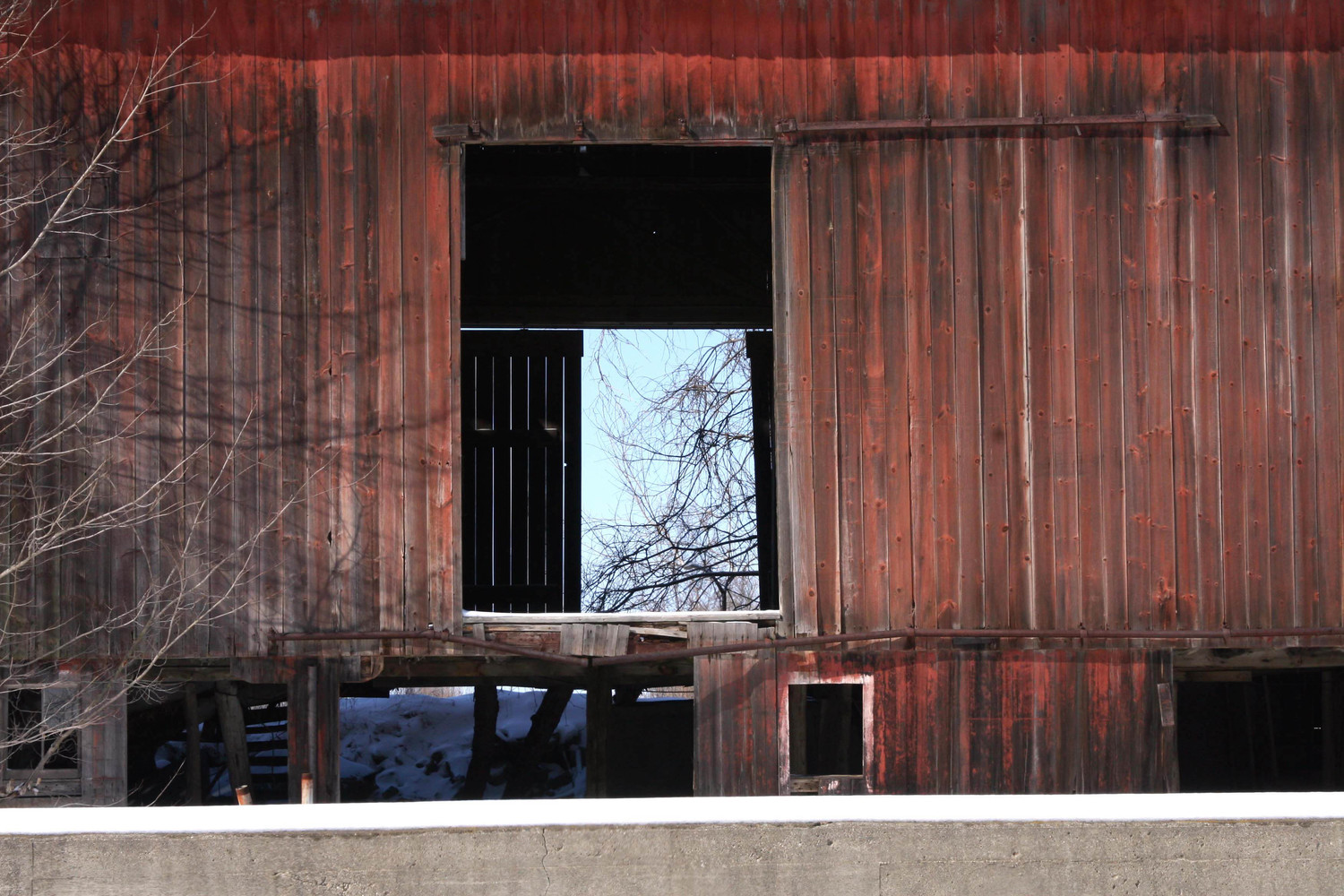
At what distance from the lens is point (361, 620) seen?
8.15 meters

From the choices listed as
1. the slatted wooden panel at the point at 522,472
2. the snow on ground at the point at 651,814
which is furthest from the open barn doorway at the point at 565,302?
the snow on ground at the point at 651,814

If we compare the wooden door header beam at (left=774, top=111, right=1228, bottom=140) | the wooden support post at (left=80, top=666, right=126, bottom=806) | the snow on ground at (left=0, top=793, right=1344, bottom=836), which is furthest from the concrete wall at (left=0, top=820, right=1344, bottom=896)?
the wooden door header beam at (left=774, top=111, right=1228, bottom=140)

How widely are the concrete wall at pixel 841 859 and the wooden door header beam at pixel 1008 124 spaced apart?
16.1ft

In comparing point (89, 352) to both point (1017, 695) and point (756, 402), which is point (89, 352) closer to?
point (1017, 695)

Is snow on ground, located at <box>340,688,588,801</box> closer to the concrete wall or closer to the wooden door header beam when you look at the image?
the wooden door header beam

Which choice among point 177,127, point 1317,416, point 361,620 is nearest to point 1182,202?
point 1317,416

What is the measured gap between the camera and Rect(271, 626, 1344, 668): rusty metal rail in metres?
8.03

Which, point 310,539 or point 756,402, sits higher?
point 756,402

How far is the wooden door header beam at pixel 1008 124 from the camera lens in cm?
816

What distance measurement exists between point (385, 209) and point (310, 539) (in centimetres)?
222

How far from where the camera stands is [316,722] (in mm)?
8281

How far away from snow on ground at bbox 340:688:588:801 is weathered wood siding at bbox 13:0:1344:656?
269 inches

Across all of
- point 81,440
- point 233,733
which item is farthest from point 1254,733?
point 81,440

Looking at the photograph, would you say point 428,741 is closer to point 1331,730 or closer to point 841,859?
point 1331,730
